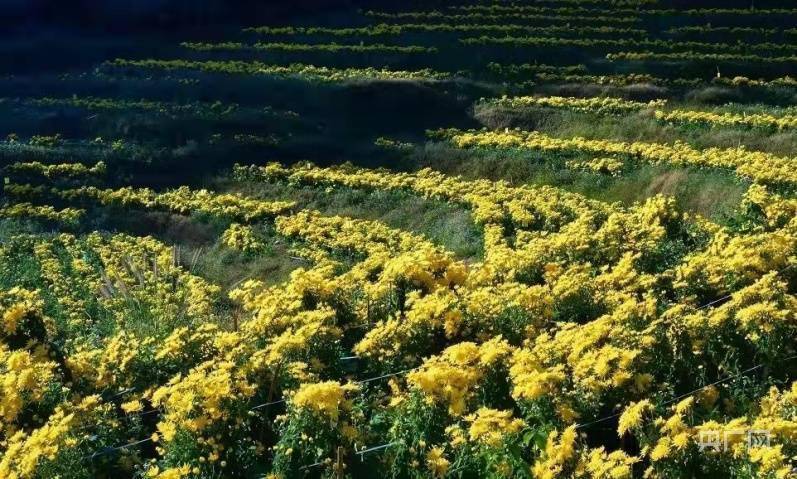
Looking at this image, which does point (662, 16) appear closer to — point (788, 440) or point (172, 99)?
point (172, 99)

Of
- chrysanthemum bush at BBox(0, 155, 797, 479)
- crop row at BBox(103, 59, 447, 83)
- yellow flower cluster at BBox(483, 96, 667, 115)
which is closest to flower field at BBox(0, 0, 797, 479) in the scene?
chrysanthemum bush at BBox(0, 155, 797, 479)

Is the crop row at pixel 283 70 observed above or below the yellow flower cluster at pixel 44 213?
above

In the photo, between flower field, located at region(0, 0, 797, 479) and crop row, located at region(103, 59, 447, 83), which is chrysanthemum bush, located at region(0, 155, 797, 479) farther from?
crop row, located at region(103, 59, 447, 83)

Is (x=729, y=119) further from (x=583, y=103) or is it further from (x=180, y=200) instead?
(x=180, y=200)

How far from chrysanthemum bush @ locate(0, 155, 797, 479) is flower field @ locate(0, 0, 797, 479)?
4cm

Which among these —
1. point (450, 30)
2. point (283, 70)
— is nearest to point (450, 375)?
point (283, 70)

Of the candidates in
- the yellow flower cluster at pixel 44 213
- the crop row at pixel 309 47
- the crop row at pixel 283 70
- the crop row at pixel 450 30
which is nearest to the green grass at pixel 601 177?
the crop row at pixel 283 70

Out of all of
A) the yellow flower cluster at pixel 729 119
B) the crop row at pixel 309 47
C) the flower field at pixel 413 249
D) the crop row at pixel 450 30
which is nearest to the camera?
the flower field at pixel 413 249

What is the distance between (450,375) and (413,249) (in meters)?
10.4

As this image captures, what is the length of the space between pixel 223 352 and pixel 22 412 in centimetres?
220

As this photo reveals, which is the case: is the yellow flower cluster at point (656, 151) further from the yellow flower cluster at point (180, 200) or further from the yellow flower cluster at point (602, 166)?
the yellow flower cluster at point (180, 200)

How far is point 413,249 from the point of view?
726 inches

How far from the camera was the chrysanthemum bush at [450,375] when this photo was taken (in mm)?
7562

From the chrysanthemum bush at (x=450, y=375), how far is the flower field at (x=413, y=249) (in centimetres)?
4
